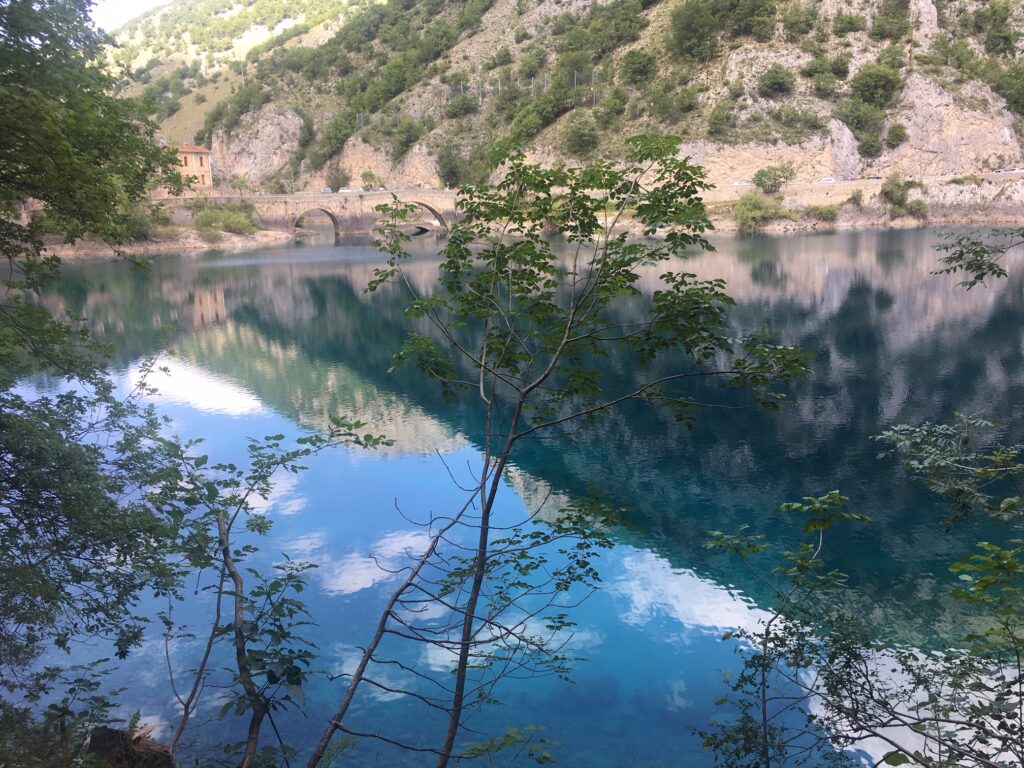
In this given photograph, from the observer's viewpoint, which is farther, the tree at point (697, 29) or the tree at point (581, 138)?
the tree at point (697, 29)

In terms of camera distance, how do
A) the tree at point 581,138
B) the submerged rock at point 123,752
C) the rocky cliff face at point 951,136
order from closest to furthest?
the submerged rock at point 123,752 < the rocky cliff face at point 951,136 < the tree at point 581,138

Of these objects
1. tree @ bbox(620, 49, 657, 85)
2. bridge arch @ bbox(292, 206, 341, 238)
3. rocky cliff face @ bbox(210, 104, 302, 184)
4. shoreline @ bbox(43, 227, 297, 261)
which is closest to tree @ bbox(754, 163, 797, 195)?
tree @ bbox(620, 49, 657, 85)

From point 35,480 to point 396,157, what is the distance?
350 feet

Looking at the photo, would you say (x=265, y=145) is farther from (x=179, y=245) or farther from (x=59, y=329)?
(x=59, y=329)

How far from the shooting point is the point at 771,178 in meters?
73.1

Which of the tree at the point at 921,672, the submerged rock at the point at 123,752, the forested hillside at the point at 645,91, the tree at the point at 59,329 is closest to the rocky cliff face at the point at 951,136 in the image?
the forested hillside at the point at 645,91

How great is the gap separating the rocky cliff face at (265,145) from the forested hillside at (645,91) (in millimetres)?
240

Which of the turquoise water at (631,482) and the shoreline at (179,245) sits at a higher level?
the shoreline at (179,245)

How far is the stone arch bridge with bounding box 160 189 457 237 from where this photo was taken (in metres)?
Result: 75.8

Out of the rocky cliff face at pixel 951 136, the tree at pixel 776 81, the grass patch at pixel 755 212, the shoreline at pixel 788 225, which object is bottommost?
the shoreline at pixel 788 225

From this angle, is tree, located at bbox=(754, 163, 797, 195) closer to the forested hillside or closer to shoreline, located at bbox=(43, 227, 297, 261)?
the forested hillside

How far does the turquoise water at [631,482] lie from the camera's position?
7.80 m

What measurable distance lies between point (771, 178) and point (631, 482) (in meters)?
67.8

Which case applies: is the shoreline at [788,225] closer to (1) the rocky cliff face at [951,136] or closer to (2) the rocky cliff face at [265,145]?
(1) the rocky cliff face at [951,136]
